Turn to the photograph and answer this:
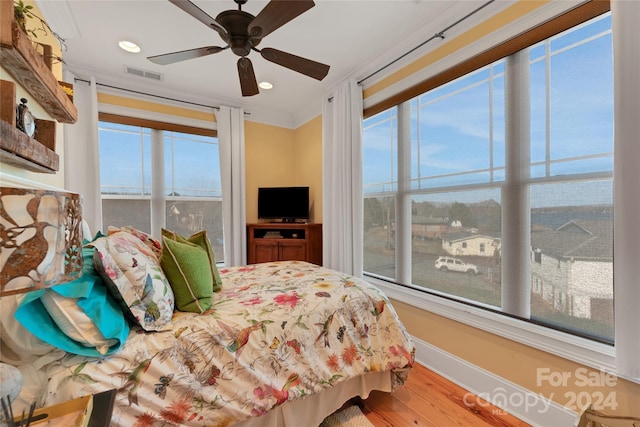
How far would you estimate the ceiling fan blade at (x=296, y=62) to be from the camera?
71.7 inches

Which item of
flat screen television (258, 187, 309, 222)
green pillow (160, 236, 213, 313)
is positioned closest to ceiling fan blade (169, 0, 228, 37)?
green pillow (160, 236, 213, 313)

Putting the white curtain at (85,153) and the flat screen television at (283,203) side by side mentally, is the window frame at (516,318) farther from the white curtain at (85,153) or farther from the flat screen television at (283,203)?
the white curtain at (85,153)

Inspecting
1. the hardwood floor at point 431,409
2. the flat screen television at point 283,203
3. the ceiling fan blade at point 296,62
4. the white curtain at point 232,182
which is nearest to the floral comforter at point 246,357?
the hardwood floor at point 431,409

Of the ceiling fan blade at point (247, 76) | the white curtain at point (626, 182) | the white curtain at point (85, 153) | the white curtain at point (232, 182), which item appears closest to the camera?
the white curtain at point (626, 182)

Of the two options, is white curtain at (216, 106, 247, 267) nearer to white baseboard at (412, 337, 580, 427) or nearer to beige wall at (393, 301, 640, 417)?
beige wall at (393, 301, 640, 417)

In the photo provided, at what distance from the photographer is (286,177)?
14.5ft

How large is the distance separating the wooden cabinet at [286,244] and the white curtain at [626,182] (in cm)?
273

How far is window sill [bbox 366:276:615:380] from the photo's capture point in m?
1.43

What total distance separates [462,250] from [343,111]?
1912mm

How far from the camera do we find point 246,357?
127 cm

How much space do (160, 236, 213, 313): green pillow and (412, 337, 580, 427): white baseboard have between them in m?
1.86

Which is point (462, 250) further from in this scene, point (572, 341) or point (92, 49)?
point (92, 49)

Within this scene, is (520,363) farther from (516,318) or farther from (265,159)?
(265,159)

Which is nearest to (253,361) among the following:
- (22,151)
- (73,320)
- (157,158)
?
(73,320)
